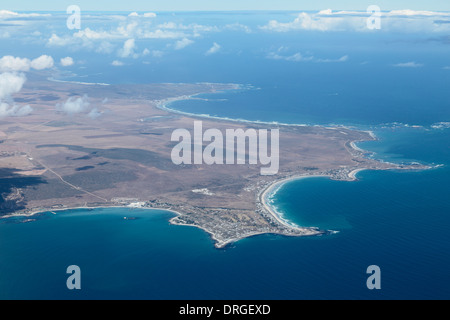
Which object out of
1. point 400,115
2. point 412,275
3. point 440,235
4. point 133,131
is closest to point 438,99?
point 400,115

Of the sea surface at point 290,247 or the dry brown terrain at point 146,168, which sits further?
the dry brown terrain at point 146,168

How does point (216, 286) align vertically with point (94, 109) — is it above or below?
below

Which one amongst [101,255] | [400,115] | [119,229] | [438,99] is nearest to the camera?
[101,255]

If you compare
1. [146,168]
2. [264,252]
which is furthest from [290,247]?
[146,168]

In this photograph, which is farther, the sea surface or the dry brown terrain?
the dry brown terrain

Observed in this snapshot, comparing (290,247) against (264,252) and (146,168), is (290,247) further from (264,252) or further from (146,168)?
(146,168)

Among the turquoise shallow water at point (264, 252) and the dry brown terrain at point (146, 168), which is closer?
the turquoise shallow water at point (264, 252)

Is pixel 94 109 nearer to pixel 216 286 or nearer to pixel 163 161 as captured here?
pixel 163 161

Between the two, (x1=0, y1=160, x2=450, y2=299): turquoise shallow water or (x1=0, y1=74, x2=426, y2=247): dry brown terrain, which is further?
(x1=0, y1=74, x2=426, y2=247): dry brown terrain

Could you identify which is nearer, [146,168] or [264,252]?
[264,252]

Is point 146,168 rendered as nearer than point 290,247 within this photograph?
No

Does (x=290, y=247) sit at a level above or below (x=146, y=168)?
below
